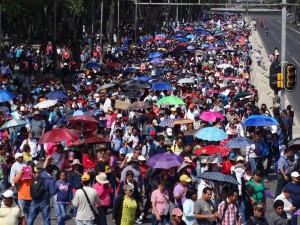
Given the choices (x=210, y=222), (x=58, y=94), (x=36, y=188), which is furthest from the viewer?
(x=58, y=94)

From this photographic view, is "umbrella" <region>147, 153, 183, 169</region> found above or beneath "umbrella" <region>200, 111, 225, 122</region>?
above

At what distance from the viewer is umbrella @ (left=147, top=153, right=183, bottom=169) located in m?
18.1

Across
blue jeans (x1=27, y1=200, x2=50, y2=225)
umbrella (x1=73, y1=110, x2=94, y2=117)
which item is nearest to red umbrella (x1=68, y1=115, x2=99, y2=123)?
umbrella (x1=73, y1=110, x2=94, y2=117)

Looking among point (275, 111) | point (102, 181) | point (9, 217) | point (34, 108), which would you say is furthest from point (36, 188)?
point (275, 111)

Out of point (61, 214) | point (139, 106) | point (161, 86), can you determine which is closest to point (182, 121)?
point (139, 106)

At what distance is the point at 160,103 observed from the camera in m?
28.8

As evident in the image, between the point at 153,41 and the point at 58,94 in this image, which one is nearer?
the point at 58,94

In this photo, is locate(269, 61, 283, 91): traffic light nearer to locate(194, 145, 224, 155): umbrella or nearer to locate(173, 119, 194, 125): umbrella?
locate(173, 119, 194, 125): umbrella

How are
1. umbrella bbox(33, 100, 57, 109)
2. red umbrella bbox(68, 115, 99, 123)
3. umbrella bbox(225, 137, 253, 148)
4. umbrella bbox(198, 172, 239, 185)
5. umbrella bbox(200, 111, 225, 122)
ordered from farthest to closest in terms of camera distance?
umbrella bbox(33, 100, 57, 109) → umbrella bbox(200, 111, 225, 122) → red umbrella bbox(68, 115, 99, 123) → umbrella bbox(225, 137, 253, 148) → umbrella bbox(198, 172, 239, 185)

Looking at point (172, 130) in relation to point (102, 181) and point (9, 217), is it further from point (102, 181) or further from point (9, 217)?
point (9, 217)

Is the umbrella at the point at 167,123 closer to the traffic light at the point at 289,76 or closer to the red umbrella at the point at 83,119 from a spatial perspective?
the red umbrella at the point at 83,119

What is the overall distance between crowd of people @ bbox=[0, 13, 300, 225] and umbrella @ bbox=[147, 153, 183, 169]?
2cm

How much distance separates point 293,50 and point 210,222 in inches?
3107

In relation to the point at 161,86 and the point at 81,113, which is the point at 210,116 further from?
the point at 161,86
